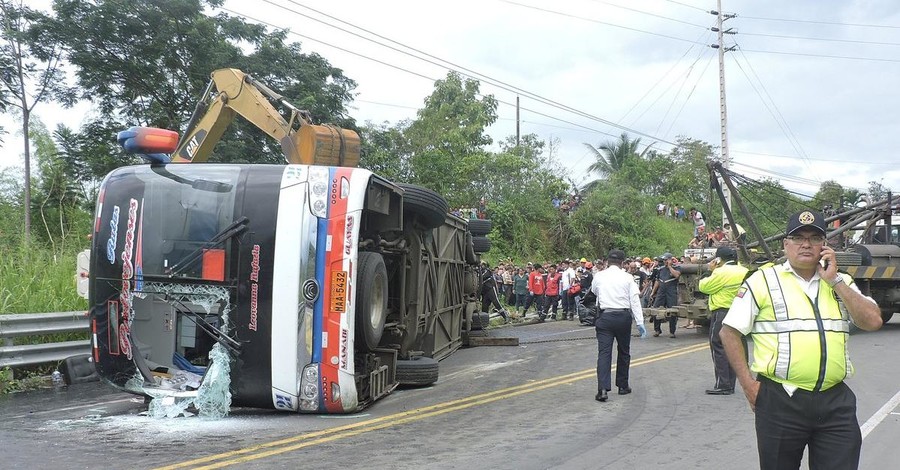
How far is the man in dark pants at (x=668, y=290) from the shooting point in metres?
16.8

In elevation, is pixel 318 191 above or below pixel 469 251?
above

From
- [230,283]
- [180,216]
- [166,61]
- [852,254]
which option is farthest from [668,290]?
[166,61]

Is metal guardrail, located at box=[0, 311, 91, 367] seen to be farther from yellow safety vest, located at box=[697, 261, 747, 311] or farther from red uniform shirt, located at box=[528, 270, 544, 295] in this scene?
red uniform shirt, located at box=[528, 270, 544, 295]

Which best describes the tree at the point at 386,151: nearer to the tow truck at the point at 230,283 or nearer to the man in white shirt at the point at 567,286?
the man in white shirt at the point at 567,286

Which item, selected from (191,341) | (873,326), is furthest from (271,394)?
(873,326)

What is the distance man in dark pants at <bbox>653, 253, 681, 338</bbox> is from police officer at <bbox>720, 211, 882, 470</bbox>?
1306cm

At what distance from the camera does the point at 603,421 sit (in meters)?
7.73

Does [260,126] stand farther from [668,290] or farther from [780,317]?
[668,290]

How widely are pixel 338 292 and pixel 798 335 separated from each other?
14.5 feet

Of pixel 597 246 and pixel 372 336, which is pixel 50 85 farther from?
pixel 597 246

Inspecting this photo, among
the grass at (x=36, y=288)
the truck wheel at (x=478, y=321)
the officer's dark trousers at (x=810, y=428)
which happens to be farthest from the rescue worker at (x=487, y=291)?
the officer's dark trousers at (x=810, y=428)

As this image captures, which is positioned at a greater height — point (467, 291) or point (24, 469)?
point (467, 291)

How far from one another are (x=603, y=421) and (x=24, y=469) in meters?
4.95

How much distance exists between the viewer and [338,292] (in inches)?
286
